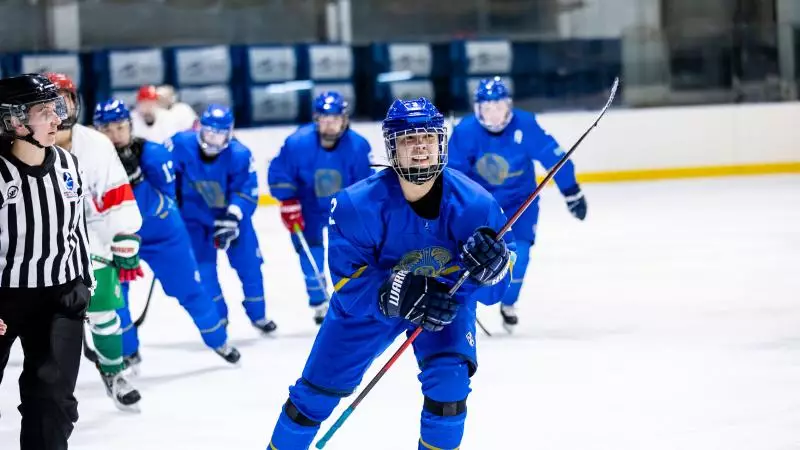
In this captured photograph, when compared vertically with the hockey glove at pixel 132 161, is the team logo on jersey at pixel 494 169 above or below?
below

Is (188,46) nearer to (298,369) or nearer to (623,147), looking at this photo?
(623,147)

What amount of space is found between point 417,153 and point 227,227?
2859 mm

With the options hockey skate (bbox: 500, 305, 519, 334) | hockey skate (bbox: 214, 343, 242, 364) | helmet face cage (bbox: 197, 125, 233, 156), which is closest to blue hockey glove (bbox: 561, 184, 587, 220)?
hockey skate (bbox: 500, 305, 519, 334)

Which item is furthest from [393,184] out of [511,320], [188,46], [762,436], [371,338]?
[188,46]

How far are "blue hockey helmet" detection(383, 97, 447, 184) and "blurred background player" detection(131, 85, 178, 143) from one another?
585 centimetres

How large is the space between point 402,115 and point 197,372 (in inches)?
101

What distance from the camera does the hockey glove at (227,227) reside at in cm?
570

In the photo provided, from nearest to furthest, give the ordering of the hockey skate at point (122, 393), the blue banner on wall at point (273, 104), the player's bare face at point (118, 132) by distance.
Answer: the hockey skate at point (122, 393) < the player's bare face at point (118, 132) < the blue banner on wall at point (273, 104)

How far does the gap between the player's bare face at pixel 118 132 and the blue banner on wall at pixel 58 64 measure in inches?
249

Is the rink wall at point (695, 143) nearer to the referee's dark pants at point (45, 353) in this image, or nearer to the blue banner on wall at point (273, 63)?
the blue banner on wall at point (273, 63)

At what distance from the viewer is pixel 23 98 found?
311 centimetres

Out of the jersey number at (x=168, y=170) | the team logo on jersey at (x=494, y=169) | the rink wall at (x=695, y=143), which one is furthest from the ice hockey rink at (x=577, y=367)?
the rink wall at (x=695, y=143)

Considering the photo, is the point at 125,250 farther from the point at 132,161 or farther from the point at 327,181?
the point at 327,181

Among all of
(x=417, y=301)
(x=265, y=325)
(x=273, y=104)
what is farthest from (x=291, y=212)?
(x=273, y=104)
